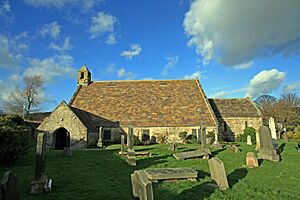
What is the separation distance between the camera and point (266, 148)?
46.7 feet

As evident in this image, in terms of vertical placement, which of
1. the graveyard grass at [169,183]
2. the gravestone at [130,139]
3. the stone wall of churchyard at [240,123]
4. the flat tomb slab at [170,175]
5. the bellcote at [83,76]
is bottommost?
the graveyard grass at [169,183]

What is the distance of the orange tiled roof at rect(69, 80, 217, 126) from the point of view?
28.6 m

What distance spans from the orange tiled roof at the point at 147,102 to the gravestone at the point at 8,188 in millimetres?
22462

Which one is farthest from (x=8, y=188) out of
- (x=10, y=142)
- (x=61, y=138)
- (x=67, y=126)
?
(x=61, y=138)

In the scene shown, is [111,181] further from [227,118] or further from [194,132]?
[227,118]

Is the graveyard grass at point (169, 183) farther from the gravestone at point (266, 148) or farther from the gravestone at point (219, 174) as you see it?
the gravestone at point (266, 148)

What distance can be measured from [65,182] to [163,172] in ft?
13.3

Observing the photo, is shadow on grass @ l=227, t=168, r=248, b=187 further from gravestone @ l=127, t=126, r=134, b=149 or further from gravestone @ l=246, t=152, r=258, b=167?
gravestone @ l=127, t=126, r=134, b=149

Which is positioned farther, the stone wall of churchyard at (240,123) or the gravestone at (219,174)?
the stone wall of churchyard at (240,123)

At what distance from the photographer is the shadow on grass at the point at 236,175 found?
30.4ft

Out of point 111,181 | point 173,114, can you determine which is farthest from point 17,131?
point 173,114

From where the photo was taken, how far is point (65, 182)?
933cm

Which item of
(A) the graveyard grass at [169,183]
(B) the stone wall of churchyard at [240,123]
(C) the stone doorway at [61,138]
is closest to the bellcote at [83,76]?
(C) the stone doorway at [61,138]

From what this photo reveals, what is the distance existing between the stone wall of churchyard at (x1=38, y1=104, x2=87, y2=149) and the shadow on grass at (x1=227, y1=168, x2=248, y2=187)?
1705 cm
